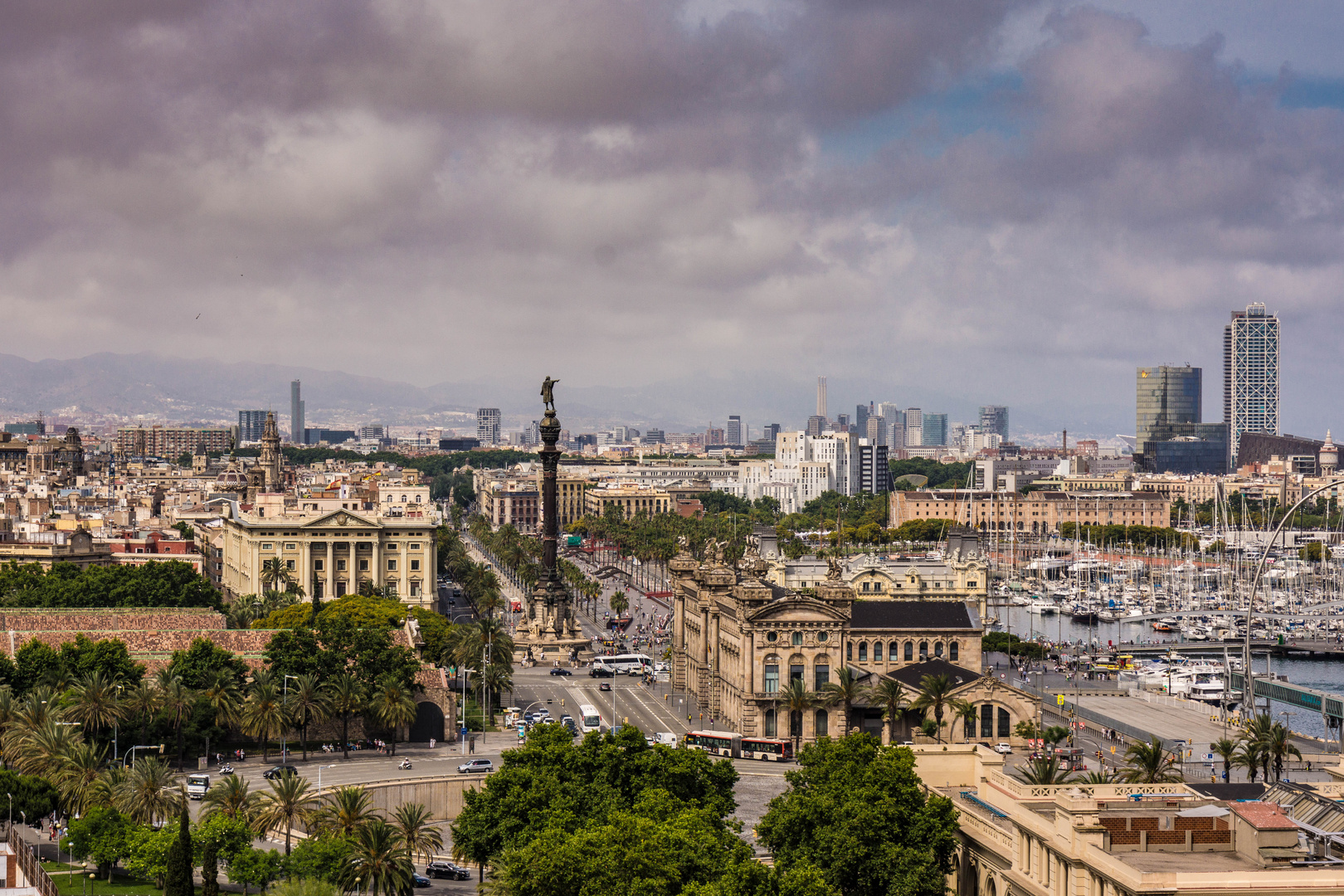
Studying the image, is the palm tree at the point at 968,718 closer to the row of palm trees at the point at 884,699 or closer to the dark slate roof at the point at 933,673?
the row of palm trees at the point at 884,699

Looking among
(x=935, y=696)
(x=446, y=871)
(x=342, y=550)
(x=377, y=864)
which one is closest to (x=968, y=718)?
(x=935, y=696)

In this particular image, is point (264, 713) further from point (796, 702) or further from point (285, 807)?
point (796, 702)

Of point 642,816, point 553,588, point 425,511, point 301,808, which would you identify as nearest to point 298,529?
point 425,511

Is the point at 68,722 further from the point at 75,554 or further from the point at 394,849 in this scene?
the point at 75,554

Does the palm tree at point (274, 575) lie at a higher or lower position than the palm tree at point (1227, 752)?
higher

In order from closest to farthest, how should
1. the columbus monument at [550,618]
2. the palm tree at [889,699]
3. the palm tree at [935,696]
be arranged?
the palm tree at [935,696] < the palm tree at [889,699] < the columbus monument at [550,618]


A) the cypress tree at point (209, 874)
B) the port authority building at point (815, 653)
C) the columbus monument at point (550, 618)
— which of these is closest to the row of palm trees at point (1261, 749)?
the port authority building at point (815, 653)

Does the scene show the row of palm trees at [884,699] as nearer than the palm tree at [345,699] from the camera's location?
No
